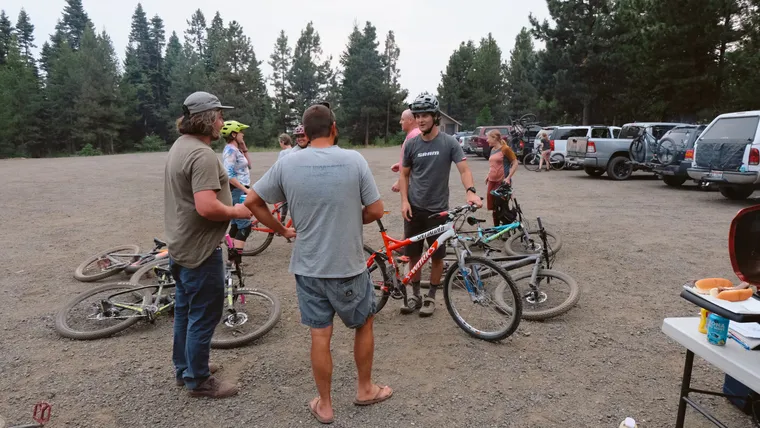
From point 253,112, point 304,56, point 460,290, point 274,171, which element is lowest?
point 460,290

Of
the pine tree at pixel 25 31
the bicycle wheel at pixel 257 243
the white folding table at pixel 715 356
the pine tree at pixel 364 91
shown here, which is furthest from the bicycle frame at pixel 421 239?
the pine tree at pixel 25 31

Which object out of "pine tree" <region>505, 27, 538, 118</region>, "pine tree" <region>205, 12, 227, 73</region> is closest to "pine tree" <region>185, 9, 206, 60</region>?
"pine tree" <region>205, 12, 227, 73</region>

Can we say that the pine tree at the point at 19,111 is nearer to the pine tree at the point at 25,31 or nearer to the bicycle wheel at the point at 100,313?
the pine tree at the point at 25,31

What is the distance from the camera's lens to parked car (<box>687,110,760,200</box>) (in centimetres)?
940

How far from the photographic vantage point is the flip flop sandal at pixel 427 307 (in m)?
4.41

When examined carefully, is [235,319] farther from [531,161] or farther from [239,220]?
[531,161]

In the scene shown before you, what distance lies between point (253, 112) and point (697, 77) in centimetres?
4374

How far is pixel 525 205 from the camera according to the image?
10.6 meters

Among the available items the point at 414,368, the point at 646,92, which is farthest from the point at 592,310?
the point at 646,92

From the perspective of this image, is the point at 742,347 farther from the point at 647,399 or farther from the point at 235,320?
the point at 235,320

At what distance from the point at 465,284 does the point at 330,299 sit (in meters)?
1.61

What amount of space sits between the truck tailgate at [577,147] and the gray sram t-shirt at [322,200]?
14966mm

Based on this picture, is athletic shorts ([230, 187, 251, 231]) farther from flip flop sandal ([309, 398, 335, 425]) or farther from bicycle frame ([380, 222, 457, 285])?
flip flop sandal ([309, 398, 335, 425])

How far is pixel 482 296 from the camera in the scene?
3936 millimetres
